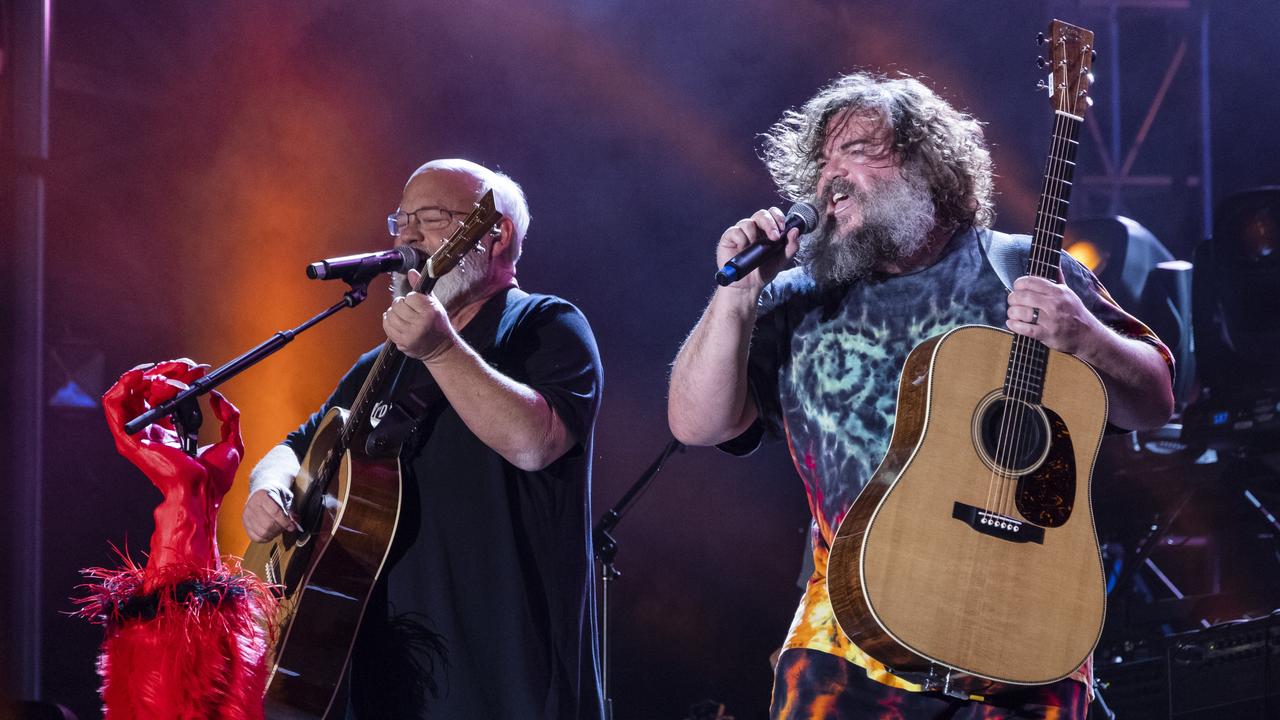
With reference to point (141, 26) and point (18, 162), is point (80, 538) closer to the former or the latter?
point (18, 162)

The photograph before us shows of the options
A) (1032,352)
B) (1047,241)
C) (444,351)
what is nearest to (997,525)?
(1032,352)

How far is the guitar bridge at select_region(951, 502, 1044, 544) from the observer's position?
1.88m

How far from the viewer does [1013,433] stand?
6.46 feet

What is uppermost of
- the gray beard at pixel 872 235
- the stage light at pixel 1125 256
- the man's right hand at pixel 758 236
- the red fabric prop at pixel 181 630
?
the stage light at pixel 1125 256

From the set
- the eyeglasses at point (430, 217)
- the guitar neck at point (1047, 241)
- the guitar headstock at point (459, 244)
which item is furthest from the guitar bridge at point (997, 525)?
the eyeglasses at point (430, 217)

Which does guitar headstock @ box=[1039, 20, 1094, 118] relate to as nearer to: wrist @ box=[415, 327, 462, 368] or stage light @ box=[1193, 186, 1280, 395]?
wrist @ box=[415, 327, 462, 368]

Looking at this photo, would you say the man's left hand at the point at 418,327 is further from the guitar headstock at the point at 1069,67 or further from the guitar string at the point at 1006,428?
the guitar headstock at the point at 1069,67

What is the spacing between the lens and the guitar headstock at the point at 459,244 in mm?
2555

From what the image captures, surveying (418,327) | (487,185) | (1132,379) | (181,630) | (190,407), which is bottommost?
(181,630)

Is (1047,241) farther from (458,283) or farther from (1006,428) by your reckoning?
(458,283)

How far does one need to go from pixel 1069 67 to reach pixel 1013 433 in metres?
0.87

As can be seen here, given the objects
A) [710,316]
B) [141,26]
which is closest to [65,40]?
[141,26]

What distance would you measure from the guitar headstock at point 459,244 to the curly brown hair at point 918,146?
2.49 ft

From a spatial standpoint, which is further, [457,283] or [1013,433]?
[457,283]
